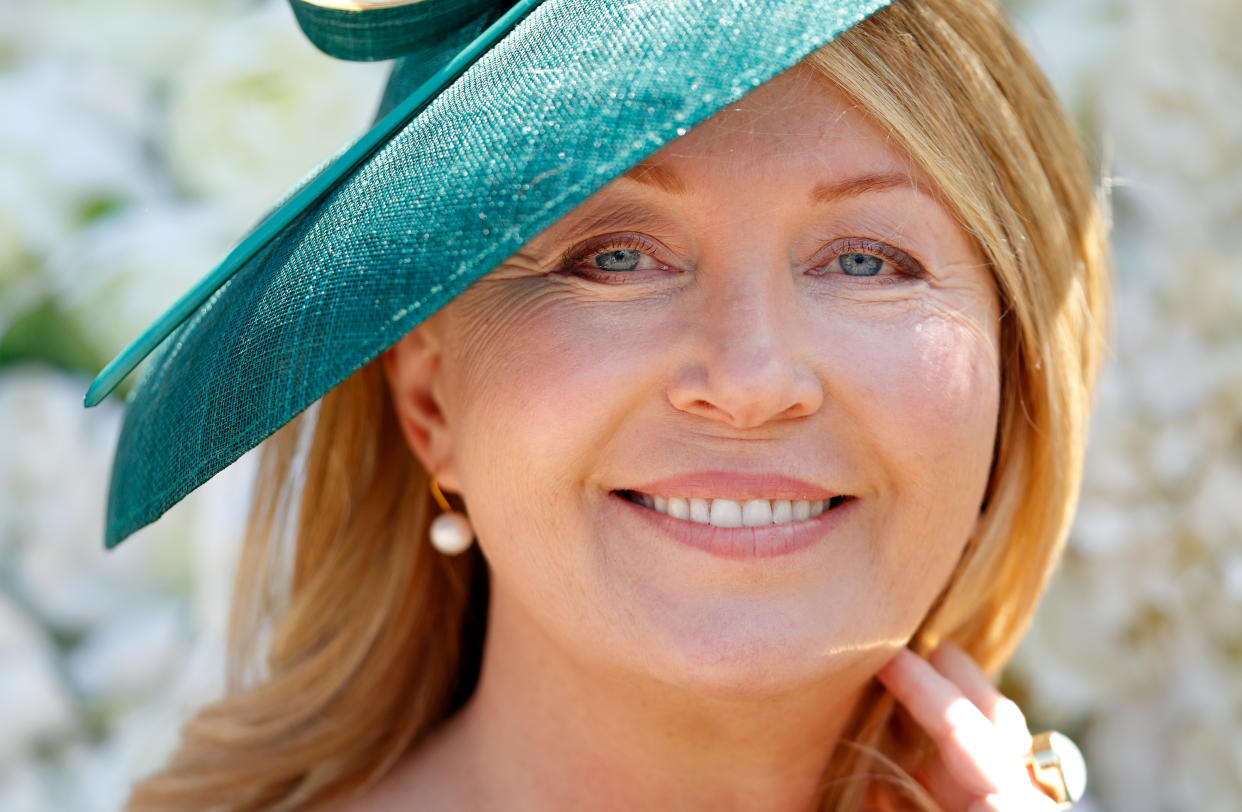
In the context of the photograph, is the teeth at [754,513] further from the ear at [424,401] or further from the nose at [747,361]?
the ear at [424,401]

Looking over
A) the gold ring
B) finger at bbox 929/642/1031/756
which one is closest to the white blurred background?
finger at bbox 929/642/1031/756

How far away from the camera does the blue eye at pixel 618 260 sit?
1.78m

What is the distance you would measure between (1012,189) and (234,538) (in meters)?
1.85

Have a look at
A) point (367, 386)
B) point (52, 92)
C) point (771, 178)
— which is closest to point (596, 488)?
point (771, 178)

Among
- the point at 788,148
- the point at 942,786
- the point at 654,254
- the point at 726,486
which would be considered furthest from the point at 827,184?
the point at 942,786

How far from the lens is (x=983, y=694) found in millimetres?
2127

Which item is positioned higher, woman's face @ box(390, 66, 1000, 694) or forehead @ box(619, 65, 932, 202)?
forehead @ box(619, 65, 932, 202)

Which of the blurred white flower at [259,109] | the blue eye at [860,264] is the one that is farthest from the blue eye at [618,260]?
the blurred white flower at [259,109]

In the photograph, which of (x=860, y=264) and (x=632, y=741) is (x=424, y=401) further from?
(x=860, y=264)

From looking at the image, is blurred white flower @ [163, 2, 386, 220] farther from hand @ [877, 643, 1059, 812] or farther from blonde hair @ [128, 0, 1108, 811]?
hand @ [877, 643, 1059, 812]

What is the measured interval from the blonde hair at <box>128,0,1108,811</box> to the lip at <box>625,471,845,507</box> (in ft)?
1.38

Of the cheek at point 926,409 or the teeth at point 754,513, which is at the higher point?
the cheek at point 926,409

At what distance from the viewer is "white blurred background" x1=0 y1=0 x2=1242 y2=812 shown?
2803mm

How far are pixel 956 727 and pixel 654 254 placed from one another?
2.64 ft
